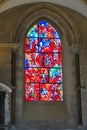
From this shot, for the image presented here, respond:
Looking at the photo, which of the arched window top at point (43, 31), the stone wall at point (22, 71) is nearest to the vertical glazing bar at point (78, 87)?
the stone wall at point (22, 71)

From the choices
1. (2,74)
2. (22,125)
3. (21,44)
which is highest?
(21,44)

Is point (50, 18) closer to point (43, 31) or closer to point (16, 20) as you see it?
point (43, 31)

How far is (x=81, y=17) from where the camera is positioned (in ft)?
45.9

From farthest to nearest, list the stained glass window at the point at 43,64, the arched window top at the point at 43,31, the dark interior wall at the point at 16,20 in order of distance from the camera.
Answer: the arched window top at the point at 43,31
the stained glass window at the point at 43,64
the dark interior wall at the point at 16,20

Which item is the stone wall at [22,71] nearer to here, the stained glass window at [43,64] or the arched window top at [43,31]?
the stained glass window at [43,64]

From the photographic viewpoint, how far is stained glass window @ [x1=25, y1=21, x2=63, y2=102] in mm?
14000

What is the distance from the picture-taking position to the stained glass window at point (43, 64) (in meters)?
14.0

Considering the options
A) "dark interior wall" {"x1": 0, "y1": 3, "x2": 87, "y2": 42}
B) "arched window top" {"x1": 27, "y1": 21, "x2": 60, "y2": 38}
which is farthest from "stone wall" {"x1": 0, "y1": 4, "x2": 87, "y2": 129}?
"arched window top" {"x1": 27, "y1": 21, "x2": 60, "y2": 38}

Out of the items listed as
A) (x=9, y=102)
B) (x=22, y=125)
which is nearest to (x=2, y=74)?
(x=9, y=102)

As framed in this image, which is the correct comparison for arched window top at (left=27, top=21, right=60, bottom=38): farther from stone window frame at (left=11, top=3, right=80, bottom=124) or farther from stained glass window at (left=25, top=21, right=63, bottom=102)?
stone window frame at (left=11, top=3, right=80, bottom=124)

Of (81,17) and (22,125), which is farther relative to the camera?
(81,17)

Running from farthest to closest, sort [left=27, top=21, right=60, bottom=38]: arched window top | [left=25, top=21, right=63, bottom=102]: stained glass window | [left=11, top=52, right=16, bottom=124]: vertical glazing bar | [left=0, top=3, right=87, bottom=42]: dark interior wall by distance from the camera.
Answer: [left=27, top=21, right=60, bottom=38]: arched window top, [left=25, top=21, right=63, bottom=102]: stained glass window, [left=0, top=3, right=87, bottom=42]: dark interior wall, [left=11, top=52, right=16, bottom=124]: vertical glazing bar

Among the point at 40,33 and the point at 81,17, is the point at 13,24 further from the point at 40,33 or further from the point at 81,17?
the point at 81,17

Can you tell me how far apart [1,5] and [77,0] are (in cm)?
245
